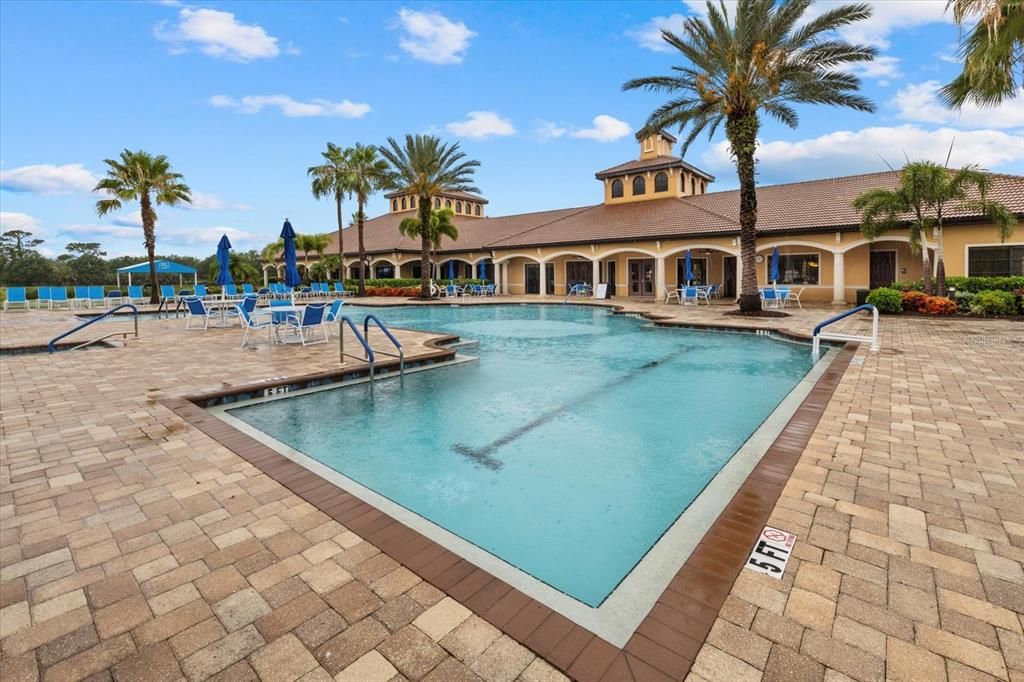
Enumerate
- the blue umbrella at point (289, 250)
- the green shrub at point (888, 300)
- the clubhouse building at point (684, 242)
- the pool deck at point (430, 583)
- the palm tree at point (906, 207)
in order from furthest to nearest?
the clubhouse building at point (684, 242), the green shrub at point (888, 300), the palm tree at point (906, 207), the blue umbrella at point (289, 250), the pool deck at point (430, 583)

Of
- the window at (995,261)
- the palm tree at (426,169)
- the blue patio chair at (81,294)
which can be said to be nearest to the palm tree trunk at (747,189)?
the window at (995,261)

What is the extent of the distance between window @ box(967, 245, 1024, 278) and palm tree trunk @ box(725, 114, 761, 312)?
7.88 meters

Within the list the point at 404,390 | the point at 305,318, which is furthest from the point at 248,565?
the point at 305,318

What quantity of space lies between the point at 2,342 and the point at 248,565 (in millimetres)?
13660

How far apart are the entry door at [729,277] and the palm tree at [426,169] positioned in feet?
47.5

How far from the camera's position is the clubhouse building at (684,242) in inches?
778

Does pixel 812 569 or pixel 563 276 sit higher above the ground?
pixel 563 276

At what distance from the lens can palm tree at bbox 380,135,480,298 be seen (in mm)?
28438

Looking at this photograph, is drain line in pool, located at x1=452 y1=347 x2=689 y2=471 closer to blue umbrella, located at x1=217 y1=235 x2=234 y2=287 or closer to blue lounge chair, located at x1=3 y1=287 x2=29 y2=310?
blue umbrella, located at x1=217 y1=235 x2=234 y2=287

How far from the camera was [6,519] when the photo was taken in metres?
3.52

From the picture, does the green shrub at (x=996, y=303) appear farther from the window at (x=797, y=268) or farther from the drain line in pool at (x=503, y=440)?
the drain line in pool at (x=503, y=440)

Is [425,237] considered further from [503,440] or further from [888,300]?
[503,440]

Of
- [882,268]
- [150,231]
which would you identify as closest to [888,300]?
[882,268]

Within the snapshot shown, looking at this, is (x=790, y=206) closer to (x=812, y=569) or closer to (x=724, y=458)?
(x=724, y=458)
